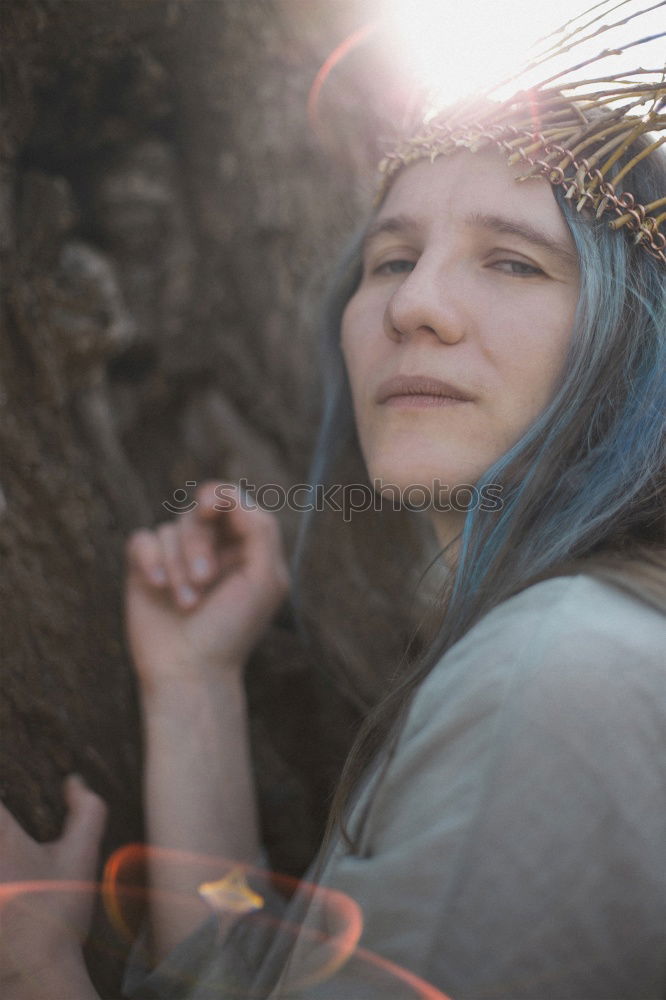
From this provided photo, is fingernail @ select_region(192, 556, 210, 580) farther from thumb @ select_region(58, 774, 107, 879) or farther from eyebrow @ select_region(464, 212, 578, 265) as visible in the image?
eyebrow @ select_region(464, 212, 578, 265)

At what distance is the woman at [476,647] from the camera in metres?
0.77

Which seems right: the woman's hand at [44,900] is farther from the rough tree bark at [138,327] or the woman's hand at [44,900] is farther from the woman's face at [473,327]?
the woman's face at [473,327]

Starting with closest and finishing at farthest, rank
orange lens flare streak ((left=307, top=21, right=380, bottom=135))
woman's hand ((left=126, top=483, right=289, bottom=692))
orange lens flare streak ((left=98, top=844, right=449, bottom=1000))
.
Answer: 1. orange lens flare streak ((left=98, top=844, right=449, bottom=1000))
2. woman's hand ((left=126, top=483, right=289, bottom=692))
3. orange lens flare streak ((left=307, top=21, right=380, bottom=135))

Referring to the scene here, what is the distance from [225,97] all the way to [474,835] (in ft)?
5.96

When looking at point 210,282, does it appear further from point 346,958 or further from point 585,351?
point 346,958

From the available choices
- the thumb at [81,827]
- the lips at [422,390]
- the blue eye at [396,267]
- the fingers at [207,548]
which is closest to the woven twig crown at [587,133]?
the blue eye at [396,267]

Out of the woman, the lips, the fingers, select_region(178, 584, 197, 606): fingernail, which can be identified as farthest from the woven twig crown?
select_region(178, 584, 197, 606): fingernail

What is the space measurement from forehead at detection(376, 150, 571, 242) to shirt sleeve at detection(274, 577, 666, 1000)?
2.41ft

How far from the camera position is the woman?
2.52 ft

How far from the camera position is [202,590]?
1.64m

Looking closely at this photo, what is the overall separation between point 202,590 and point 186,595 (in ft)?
0.26

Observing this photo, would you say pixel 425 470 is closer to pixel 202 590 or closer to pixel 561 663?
pixel 561 663

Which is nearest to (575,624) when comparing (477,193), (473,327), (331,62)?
(473,327)

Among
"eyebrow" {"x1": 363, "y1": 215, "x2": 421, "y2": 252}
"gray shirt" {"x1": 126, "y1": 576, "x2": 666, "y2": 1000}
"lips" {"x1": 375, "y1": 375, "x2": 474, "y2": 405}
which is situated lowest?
"gray shirt" {"x1": 126, "y1": 576, "x2": 666, "y2": 1000}
